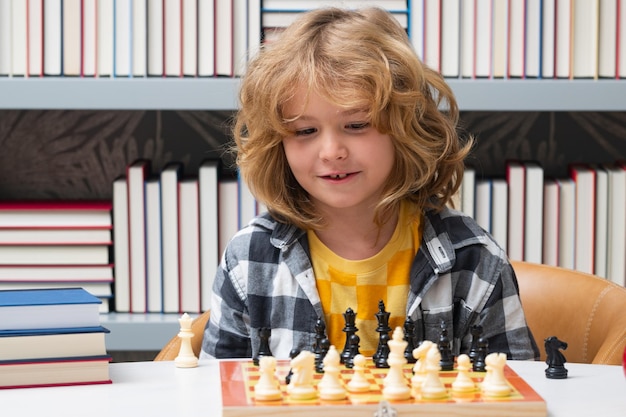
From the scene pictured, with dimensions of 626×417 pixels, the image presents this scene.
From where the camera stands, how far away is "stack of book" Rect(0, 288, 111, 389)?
106cm

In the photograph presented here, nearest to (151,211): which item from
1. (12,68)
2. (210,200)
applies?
(210,200)

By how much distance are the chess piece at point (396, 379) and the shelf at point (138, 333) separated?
1059 mm

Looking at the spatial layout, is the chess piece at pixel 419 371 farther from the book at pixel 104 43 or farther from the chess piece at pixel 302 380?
the book at pixel 104 43

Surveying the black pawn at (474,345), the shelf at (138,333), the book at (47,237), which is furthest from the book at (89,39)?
the black pawn at (474,345)

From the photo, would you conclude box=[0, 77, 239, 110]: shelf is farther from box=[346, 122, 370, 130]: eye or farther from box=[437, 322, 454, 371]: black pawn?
Result: box=[437, 322, 454, 371]: black pawn

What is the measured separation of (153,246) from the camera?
2.05 meters

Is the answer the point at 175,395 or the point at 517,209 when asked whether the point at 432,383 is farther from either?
the point at 517,209

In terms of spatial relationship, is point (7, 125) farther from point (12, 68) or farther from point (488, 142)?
point (488, 142)

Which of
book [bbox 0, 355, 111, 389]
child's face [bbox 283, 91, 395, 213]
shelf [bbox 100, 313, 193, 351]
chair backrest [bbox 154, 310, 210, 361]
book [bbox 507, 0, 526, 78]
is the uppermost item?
book [bbox 507, 0, 526, 78]

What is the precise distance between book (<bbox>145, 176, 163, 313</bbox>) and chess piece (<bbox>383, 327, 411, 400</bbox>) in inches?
43.9

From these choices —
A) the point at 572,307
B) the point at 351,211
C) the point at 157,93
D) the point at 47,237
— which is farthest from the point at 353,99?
the point at 47,237

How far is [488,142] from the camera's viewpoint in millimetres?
2363

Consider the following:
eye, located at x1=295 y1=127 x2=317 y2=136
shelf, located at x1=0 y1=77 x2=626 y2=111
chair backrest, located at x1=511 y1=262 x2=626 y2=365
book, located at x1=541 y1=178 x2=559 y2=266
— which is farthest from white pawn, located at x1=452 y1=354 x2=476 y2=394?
book, located at x1=541 y1=178 x2=559 y2=266

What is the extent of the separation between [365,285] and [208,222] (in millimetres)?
621
